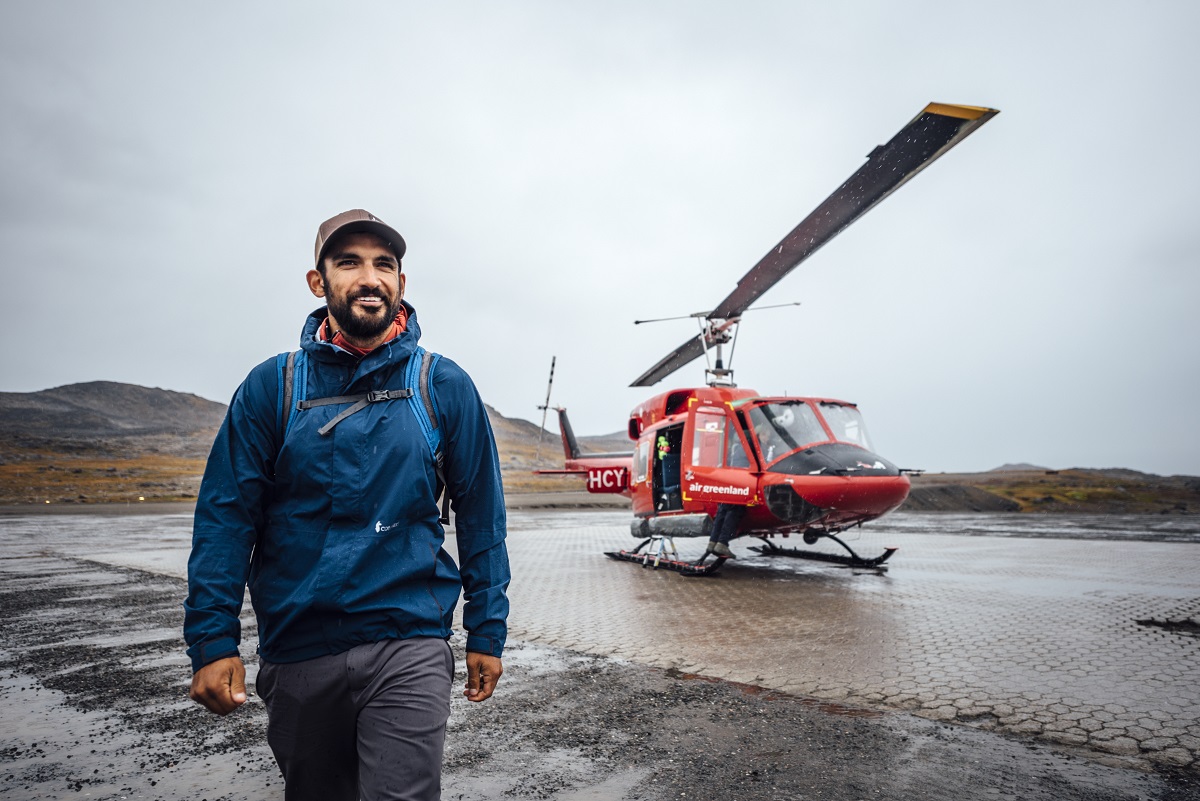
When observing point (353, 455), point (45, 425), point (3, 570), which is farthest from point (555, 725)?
point (45, 425)

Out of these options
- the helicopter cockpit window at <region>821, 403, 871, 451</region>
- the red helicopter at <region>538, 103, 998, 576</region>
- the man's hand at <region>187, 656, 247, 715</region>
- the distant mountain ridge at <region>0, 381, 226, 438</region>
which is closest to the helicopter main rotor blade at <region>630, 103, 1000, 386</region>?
the red helicopter at <region>538, 103, 998, 576</region>

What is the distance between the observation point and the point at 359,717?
1901 mm

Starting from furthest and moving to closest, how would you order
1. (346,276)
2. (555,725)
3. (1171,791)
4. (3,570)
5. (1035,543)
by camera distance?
(1035,543), (3,570), (555,725), (1171,791), (346,276)

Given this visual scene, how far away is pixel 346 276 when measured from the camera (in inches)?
85.6

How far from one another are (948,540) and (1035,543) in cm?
183

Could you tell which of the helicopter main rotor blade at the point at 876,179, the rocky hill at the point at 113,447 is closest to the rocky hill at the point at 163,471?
the rocky hill at the point at 113,447

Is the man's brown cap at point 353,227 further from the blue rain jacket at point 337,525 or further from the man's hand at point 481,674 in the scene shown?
the man's hand at point 481,674

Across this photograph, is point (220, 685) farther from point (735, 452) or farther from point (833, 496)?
point (735, 452)

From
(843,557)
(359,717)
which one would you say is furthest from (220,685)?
(843,557)

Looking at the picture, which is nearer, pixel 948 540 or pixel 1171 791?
pixel 1171 791

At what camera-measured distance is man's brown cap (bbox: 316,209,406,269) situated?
216 centimetres

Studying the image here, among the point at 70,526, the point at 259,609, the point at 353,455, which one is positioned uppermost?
the point at 353,455

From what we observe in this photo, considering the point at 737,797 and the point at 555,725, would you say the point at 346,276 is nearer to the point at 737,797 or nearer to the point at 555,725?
the point at 737,797

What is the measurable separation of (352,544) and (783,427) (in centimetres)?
806
